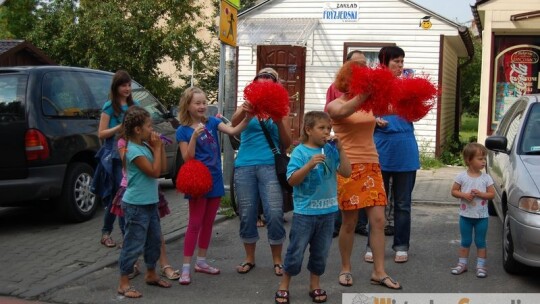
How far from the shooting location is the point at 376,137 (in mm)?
5594

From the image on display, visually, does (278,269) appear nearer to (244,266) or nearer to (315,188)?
(244,266)

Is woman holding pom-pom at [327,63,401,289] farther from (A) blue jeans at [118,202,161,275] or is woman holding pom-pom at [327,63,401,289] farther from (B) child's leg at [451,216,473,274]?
(A) blue jeans at [118,202,161,275]

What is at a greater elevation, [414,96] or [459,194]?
[414,96]

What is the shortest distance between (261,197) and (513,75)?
9.53 m

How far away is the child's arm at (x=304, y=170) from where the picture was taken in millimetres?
4156

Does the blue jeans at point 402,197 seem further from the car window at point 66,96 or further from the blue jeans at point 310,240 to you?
the car window at point 66,96

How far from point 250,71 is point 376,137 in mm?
10095

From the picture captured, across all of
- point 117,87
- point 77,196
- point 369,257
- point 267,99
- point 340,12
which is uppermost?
point 340,12

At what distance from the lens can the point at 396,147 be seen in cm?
546

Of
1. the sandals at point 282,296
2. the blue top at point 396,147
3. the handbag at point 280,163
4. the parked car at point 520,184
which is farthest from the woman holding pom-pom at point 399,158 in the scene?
the sandals at point 282,296

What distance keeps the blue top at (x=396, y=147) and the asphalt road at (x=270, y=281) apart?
3.04ft

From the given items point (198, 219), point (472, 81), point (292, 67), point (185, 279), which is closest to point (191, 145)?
point (198, 219)

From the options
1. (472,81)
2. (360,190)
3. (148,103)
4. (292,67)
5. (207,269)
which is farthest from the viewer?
(472,81)

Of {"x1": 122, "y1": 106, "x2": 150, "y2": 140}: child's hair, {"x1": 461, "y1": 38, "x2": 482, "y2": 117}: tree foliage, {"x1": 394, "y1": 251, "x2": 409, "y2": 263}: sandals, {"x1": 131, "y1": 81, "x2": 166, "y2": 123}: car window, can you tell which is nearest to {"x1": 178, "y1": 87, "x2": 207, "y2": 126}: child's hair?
{"x1": 122, "y1": 106, "x2": 150, "y2": 140}: child's hair
